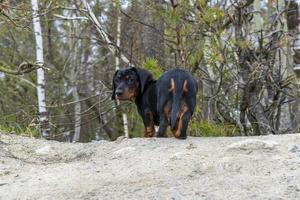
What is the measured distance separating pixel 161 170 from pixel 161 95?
55.0 inches

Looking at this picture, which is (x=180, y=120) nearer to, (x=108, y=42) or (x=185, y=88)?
(x=185, y=88)

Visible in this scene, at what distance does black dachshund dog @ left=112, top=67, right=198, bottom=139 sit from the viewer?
5.37 meters

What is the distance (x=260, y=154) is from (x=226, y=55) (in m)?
2.92

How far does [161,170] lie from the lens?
13.8ft

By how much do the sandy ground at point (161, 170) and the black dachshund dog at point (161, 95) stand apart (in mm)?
237

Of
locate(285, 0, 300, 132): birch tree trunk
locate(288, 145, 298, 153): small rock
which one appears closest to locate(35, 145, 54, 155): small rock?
locate(288, 145, 298, 153): small rock

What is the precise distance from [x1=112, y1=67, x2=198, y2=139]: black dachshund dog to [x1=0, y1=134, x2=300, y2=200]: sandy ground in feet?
0.78

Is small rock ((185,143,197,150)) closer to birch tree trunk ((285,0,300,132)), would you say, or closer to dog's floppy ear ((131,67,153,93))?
dog's floppy ear ((131,67,153,93))

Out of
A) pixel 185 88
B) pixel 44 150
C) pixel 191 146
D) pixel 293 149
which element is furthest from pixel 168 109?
pixel 293 149

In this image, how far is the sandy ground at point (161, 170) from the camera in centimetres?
370

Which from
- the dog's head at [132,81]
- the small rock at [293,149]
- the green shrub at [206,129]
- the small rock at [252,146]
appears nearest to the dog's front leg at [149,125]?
the dog's head at [132,81]

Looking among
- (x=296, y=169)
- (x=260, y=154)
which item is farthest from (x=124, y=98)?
(x=296, y=169)

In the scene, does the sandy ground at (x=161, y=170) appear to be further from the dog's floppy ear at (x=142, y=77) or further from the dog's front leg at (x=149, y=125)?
the dog's floppy ear at (x=142, y=77)

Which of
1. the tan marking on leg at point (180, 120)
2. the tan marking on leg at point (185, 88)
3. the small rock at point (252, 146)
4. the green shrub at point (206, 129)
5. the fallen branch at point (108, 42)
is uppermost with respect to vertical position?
the fallen branch at point (108, 42)
